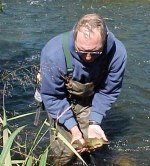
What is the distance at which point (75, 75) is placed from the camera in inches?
172

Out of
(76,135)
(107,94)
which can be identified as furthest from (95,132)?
(107,94)

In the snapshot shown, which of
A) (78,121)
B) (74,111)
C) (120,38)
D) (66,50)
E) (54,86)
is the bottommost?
(120,38)

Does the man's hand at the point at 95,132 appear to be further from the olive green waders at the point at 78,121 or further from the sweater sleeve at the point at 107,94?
the olive green waders at the point at 78,121

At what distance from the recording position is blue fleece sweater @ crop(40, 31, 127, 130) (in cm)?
414

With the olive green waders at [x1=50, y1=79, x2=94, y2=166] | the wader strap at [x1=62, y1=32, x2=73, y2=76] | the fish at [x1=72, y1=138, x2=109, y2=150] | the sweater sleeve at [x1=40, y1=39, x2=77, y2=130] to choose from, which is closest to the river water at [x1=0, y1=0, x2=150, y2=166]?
the sweater sleeve at [x1=40, y1=39, x2=77, y2=130]

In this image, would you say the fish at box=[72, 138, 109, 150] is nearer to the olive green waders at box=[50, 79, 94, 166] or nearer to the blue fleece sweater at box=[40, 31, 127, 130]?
the blue fleece sweater at box=[40, 31, 127, 130]

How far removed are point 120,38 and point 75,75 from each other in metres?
6.53

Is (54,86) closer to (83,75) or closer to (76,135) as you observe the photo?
(83,75)

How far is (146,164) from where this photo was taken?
5.76 meters

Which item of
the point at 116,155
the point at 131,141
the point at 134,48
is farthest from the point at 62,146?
the point at 134,48

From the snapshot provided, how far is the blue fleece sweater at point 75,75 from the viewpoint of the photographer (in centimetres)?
414

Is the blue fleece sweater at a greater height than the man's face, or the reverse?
the man's face

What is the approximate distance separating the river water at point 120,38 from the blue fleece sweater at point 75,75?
26cm

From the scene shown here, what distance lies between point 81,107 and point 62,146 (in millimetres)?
457
